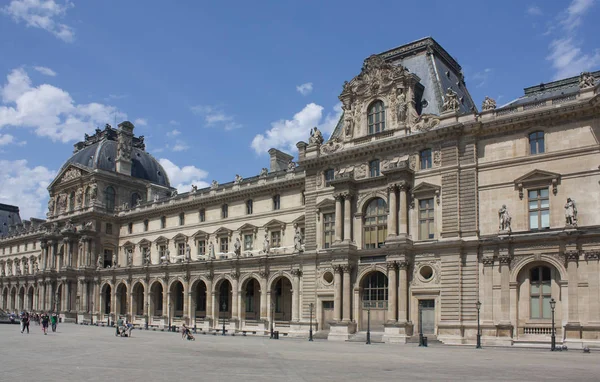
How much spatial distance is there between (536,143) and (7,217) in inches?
4377

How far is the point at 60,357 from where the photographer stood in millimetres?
29266

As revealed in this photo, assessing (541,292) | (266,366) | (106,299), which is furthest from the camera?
(106,299)

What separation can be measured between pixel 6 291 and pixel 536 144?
95.2m

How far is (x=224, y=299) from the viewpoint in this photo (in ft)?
232

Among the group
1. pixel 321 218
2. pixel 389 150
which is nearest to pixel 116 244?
pixel 321 218

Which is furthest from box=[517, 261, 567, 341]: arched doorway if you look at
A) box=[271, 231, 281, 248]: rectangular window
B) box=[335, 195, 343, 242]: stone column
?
box=[271, 231, 281, 248]: rectangular window

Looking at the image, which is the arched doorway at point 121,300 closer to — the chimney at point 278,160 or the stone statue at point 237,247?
the stone statue at point 237,247

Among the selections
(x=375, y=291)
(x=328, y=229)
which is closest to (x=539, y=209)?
(x=375, y=291)

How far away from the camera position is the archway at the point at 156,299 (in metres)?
76.2

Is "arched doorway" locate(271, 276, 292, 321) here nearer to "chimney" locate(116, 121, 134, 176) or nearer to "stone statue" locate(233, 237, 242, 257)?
"stone statue" locate(233, 237, 242, 257)

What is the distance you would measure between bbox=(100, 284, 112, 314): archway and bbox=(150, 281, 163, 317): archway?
9.66 meters

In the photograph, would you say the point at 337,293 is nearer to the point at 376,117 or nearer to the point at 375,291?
the point at 375,291

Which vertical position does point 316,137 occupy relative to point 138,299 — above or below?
above

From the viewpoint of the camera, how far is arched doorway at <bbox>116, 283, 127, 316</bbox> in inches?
3194
